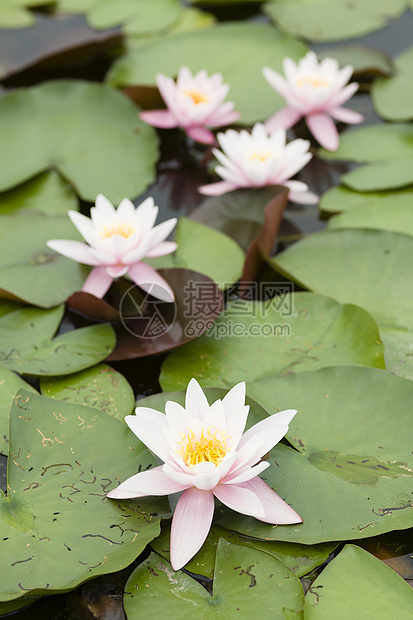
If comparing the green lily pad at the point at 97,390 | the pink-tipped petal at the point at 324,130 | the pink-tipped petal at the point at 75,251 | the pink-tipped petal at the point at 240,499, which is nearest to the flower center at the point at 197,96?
the pink-tipped petal at the point at 324,130

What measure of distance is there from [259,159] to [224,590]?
1617 millimetres

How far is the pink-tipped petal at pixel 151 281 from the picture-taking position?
1.98m

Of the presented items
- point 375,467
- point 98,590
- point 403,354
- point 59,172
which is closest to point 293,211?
point 403,354

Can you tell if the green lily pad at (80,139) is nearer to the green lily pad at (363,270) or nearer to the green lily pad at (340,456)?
the green lily pad at (363,270)

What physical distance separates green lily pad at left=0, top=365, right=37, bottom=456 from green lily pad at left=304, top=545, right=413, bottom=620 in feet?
2.96

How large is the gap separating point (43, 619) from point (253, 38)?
9.98 feet

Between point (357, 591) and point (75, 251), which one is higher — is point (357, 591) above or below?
below

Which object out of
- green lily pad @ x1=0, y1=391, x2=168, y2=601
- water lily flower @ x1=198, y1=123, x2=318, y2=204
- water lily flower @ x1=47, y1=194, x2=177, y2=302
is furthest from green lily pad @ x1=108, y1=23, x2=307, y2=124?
green lily pad @ x1=0, y1=391, x2=168, y2=601

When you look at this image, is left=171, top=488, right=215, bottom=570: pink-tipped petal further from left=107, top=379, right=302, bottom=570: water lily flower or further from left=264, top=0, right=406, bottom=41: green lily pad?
left=264, top=0, right=406, bottom=41: green lily pad

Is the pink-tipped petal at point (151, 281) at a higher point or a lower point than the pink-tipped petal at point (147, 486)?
higher

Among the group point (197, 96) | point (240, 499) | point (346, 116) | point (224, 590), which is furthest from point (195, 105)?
point (224, 590)

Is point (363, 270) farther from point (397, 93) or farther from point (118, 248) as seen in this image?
point (397, 93)

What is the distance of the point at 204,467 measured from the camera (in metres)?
1.32

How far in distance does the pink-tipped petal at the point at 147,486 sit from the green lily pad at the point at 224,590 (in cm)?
16
